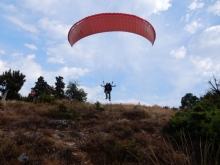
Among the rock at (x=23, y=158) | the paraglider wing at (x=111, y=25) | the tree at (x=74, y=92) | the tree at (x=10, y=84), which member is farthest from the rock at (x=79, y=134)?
the tree at (x=74, y=92)

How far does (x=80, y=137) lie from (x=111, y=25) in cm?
729

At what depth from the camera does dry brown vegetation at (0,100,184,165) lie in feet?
23.5

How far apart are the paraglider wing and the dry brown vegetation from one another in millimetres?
4800

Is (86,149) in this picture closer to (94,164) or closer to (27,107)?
(94,164)

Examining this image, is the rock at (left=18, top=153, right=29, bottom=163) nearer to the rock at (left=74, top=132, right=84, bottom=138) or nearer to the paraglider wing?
the rock at (left=74, top=132, right=84, bottom=138)

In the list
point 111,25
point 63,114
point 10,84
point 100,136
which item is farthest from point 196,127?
point 10,84

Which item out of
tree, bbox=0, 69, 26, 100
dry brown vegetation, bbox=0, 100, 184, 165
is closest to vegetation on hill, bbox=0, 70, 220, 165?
dry brown vegetation, bbox=0, 100, 184, 165

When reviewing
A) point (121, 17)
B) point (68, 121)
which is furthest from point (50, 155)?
point (121, 17)

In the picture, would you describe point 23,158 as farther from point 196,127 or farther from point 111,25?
point 111,25

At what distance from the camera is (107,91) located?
16.4 metres

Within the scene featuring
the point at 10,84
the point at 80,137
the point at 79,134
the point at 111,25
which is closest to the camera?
the point at 80,137

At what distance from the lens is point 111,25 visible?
1364 centimetres

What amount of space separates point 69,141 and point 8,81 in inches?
818

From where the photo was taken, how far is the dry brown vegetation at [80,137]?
716 centimetres
